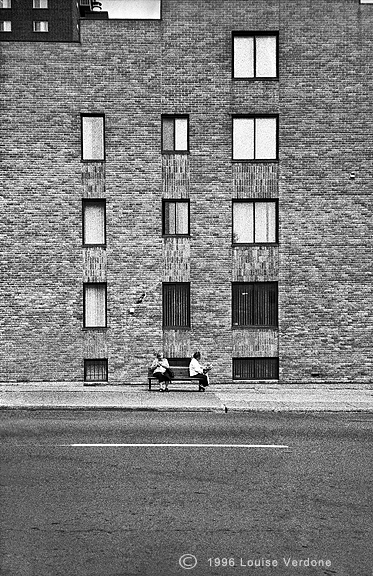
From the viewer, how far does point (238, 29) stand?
22453mm

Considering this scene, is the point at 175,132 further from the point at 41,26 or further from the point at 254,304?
the point at 41,26

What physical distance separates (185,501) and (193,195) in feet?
51.6

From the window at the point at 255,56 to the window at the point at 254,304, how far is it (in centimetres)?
704

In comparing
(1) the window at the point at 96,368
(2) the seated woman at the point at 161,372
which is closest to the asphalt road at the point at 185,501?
(2) the seated woman at the point at 161,372

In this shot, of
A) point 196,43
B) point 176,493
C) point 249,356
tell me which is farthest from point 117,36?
point 176,493

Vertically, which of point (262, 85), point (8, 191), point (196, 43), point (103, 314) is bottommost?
point (103, 314)

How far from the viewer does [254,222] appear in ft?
74.8

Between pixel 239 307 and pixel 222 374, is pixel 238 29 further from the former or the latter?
pixel 222 374

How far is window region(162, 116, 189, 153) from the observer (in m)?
22.6

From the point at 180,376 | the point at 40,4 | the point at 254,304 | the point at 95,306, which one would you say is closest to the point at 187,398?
the point at 180,376

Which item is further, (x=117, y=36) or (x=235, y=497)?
(x=117, y=36)

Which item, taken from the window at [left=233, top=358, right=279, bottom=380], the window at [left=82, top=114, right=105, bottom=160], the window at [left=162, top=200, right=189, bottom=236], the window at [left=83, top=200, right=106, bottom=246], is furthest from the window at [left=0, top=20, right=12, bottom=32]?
the window at [left=233, top=358, right=279, bottom=380]

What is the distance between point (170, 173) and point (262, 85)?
13.9 ft

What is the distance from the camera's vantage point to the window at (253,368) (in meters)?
22.8
